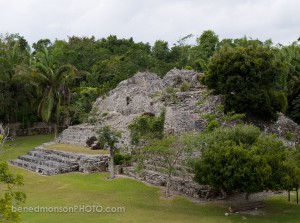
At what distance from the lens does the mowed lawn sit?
15.4 metres

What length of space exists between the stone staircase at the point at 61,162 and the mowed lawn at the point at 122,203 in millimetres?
1054

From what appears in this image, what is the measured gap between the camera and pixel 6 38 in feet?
143

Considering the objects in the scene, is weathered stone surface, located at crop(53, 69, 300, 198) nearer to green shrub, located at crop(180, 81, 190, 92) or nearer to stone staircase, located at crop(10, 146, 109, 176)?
stone staircase, located at crop(10, 146, 109, 176)

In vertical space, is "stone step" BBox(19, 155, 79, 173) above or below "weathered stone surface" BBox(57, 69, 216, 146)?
below

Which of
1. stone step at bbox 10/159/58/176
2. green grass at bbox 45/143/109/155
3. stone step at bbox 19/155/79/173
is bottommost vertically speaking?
stone step at bbox 10/159/58/176

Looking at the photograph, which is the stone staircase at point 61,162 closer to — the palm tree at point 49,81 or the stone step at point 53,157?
the stone step at point 53,157

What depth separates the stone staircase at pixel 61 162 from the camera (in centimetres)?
2516

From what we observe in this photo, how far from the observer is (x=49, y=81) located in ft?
118

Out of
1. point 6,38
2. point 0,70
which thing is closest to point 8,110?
point 0,70

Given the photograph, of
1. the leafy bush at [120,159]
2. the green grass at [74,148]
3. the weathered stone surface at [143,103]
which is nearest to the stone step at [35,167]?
the green grass at [74,148]

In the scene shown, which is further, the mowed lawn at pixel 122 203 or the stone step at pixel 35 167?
the stone step at pixel 35 167

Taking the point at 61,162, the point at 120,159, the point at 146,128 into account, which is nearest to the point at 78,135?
the point at 61,162

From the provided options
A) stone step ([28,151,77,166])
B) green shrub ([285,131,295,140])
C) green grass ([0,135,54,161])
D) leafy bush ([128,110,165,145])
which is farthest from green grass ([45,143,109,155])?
green shrub ([285,131,295,140])

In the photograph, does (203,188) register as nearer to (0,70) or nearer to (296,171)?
(296,171)
